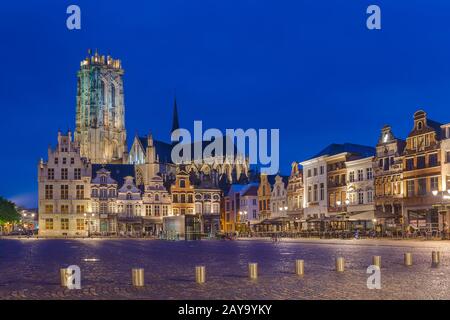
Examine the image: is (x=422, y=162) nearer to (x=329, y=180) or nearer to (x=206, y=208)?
(x=329, y=180)

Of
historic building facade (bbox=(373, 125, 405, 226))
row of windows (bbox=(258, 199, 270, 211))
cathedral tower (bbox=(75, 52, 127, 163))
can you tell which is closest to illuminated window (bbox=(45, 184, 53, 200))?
row of windows (bbox=(258, 199, 270, 211))

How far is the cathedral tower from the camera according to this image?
14175 cm

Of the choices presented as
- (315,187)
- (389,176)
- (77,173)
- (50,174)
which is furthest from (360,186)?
(50,174)

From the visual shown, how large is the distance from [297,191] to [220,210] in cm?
2459

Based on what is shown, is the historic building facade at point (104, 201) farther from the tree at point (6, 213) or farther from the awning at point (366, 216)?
the awning at point (366, 216)

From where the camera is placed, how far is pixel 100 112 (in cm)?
14350

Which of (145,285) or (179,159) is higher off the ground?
(179,159)

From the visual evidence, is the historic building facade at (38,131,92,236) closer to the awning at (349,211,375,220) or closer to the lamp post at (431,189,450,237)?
the awning at (349,211,375,220)

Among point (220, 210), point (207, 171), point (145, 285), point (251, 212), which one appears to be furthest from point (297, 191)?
point (145, 285)

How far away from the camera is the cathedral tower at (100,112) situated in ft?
465

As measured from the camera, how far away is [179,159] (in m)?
140

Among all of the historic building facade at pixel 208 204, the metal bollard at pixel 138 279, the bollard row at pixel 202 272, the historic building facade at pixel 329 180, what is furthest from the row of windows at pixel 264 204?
the metal bollard at pixel 138 279
